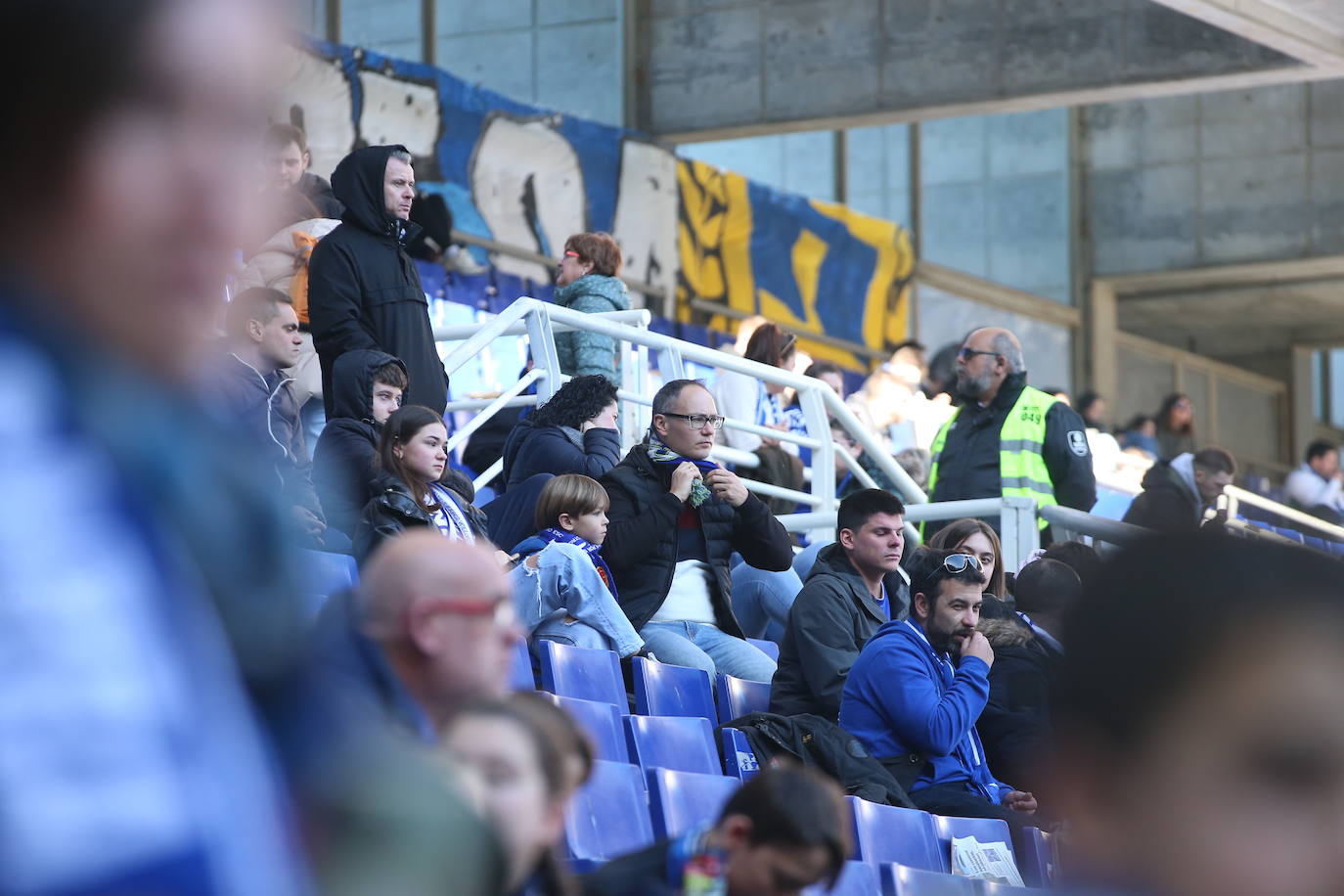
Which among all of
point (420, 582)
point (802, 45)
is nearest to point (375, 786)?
point (420, 582)

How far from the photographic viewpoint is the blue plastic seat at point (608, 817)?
379cm

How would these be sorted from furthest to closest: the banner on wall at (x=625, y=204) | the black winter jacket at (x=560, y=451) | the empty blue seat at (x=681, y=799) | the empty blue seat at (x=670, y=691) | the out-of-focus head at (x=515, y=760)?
the banner on wall at (x=625, y=204)
the black winter jacket at (x=560, y=451)
the empty blue seat at (x=670, y=691)
the empty blue seat at (x=681, y=799)
the out-of-focus head at (x=515, y=760)

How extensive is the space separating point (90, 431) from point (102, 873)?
0.14 metres

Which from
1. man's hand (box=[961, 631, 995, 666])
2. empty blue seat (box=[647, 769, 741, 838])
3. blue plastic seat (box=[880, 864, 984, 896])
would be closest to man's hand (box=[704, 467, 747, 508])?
man's hand (box=[961, 631, 995, 666])

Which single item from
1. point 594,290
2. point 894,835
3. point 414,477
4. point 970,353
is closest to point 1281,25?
point 970,353

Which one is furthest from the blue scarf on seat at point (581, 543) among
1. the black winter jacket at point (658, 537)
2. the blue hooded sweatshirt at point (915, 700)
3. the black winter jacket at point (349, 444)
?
the blue hooded sweatshirt at point (915, 700)

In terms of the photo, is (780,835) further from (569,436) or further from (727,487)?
(569,436)

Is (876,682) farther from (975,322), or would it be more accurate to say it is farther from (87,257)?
(975,322)

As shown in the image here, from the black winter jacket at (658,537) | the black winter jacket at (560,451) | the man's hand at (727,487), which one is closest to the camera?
the black winter jacket at (658,537)

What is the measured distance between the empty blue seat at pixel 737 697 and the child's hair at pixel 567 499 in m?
0.61

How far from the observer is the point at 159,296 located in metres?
0.64

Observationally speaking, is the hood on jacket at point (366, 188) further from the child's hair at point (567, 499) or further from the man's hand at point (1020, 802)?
the man's hand at point (1020, 802)

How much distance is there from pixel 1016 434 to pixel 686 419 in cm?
177

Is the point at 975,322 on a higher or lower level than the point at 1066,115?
lower
